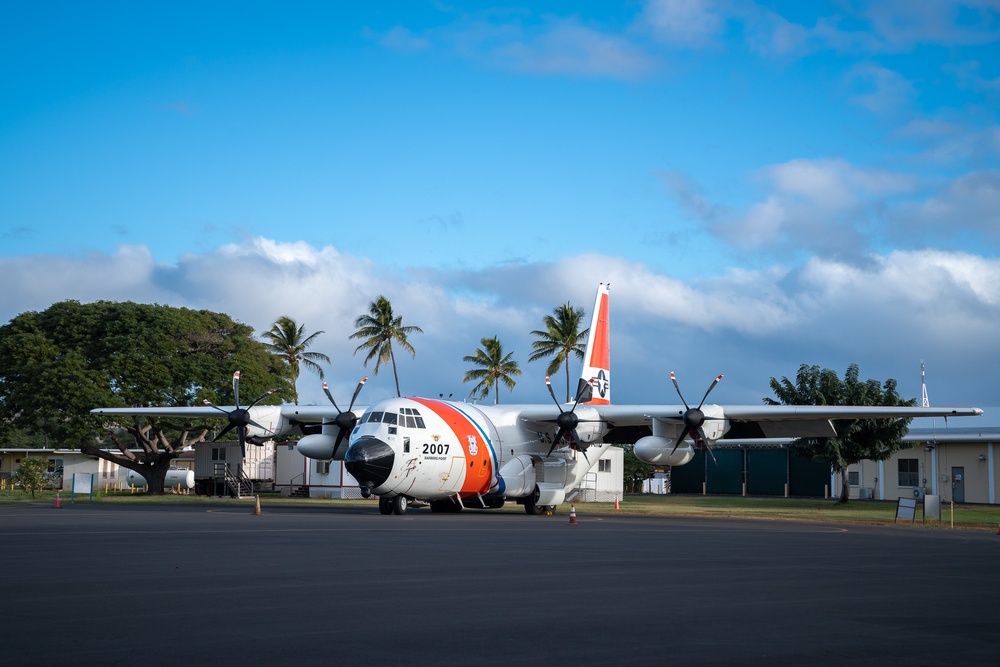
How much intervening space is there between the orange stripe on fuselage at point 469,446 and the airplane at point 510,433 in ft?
0.15

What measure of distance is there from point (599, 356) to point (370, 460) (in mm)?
14748

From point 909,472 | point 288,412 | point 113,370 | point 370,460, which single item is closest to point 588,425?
point 370,460

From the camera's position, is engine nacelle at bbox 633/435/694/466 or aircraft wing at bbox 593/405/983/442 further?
engine nacelle at bbox 633/435/694/466

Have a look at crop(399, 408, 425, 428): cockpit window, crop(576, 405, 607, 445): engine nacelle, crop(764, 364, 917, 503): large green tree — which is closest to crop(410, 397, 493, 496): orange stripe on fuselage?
crop(399, 408, 425, 428): cockpit window

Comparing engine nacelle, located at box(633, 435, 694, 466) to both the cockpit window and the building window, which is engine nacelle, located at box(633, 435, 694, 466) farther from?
the building window

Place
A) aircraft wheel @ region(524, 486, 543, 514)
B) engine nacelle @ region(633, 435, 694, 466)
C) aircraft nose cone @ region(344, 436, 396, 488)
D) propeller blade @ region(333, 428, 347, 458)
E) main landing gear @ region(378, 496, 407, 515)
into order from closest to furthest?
aircraft nose cone @ region(344, 436, 396, 488)
main landing gear @ region(378, 496, 407, 515)
engine nacelle @ region(633, 435, 694, 466)
propeller blade @ region(333, 428, 347, 458)
aircraft wheel @ region(524, 486, 543, 514)

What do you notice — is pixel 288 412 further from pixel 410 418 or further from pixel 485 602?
pixel 485 602

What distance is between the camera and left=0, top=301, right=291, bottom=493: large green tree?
54.0 metres

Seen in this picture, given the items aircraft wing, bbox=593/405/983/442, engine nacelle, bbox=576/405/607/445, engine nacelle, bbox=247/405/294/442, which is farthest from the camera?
engine nacelle, bbox=247/405/294/442

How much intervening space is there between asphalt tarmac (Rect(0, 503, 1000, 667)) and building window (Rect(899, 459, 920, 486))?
4533cm

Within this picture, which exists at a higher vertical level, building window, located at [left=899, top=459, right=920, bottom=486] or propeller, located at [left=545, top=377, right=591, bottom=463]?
propeller, located at [left=545, top=377, right=591, bottom=463]

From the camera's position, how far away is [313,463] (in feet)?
188

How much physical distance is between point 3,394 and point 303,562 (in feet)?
157

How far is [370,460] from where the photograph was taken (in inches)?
1232
